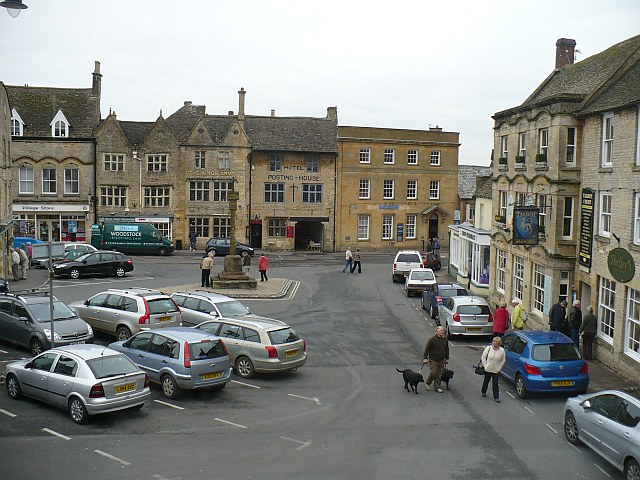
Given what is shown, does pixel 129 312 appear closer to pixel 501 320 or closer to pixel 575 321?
pixel 501 320

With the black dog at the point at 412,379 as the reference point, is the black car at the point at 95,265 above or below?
above

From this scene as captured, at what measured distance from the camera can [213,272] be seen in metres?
43.1

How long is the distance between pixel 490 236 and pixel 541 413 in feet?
60.1

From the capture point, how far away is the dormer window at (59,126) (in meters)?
55.6

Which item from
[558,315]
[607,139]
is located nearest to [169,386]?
[558,315]

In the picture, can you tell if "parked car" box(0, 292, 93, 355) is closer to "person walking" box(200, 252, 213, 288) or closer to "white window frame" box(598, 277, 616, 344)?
"person walking" box(200, 252, 213, 288)

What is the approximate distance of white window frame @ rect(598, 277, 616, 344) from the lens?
874 inches

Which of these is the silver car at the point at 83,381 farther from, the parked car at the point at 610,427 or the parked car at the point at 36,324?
the parked car at the point at 610,427

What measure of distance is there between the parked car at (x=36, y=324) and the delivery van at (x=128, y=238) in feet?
99.0

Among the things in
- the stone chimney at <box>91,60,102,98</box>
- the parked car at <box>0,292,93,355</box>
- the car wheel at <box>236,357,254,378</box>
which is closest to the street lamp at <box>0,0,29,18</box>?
the parked car at <box>0,292,93,355</box>

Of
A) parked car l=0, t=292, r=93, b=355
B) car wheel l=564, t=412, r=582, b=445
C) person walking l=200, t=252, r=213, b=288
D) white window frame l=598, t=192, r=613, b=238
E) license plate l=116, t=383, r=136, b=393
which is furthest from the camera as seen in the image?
person walking l=200, t=252, r=213, b=288

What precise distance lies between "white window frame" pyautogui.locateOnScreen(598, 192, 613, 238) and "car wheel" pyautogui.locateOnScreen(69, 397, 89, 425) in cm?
1677

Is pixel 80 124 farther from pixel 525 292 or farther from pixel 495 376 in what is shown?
pixel 495 376

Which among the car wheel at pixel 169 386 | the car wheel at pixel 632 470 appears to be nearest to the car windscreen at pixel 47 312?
the car wheel at pixel 169 386
